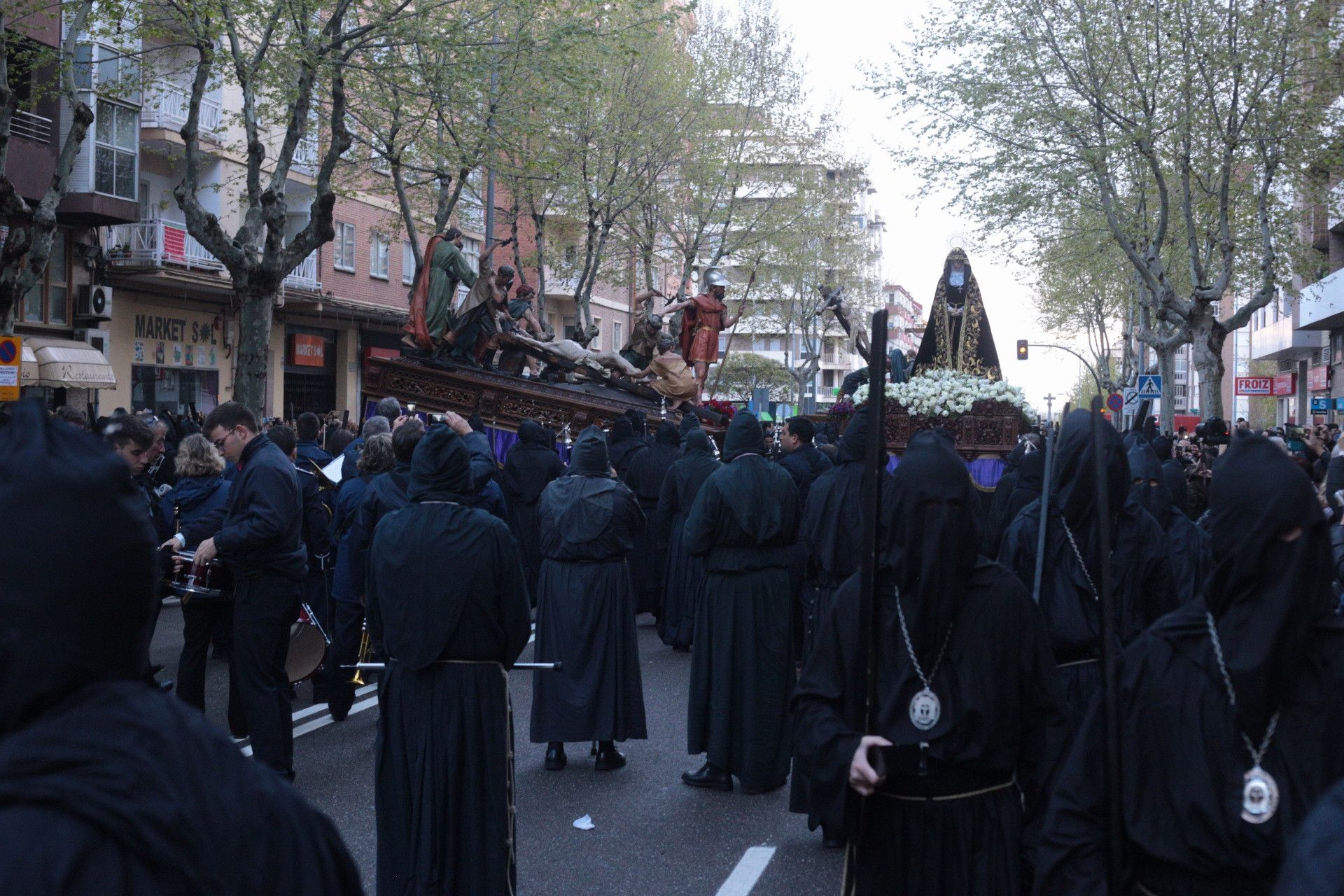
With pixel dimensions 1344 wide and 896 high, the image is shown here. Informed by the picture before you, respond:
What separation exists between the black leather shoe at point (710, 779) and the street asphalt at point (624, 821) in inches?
1.8

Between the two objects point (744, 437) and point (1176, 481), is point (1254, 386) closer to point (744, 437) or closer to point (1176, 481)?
point (1176, 481)

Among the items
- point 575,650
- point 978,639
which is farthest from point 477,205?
point 978,639

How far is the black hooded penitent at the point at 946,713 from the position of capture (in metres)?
3.38

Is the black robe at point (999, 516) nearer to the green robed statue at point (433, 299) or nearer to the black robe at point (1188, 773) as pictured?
the black robe at point (1188, 773)

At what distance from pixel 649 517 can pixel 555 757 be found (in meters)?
5.98

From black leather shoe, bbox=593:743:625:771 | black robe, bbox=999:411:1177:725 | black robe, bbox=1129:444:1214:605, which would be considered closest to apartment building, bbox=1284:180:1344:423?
black robe, bbox=1129:444:1214:605

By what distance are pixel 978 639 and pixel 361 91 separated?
2175 cm

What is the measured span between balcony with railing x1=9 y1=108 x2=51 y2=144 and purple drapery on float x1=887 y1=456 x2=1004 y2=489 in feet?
64.2

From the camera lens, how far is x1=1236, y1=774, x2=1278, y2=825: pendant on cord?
2.59 metres

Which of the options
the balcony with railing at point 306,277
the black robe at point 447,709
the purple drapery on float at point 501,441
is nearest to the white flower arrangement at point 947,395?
the purple drapery on float at point 501,441

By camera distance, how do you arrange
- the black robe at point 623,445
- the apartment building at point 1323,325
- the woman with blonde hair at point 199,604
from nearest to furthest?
1. the woman with blonde hair at point 199,604
2. the black robe at point 623,445
3. the apartment building at point 1323,325

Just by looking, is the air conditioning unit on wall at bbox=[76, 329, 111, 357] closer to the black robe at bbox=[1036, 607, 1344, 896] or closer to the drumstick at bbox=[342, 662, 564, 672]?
the drumstick at bbox=[342, 662, 564, 672]

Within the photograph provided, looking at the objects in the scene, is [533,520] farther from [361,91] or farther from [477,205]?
[477,205]

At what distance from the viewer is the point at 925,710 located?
11.1 feet
